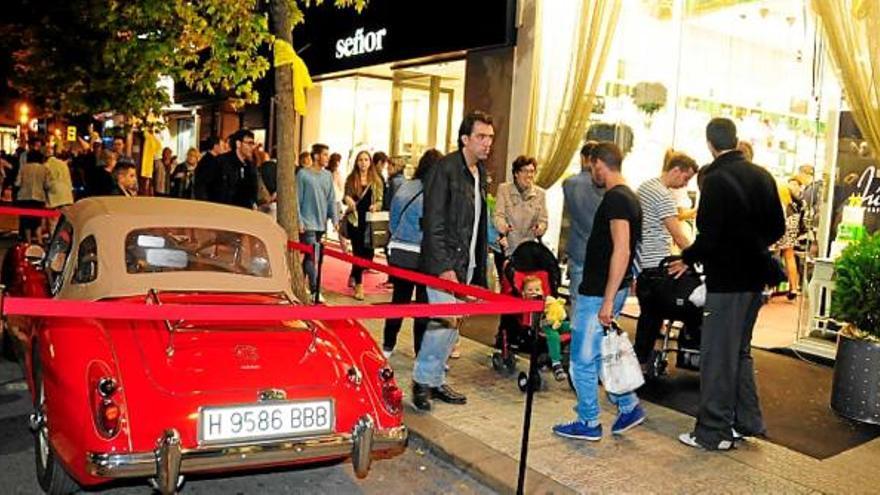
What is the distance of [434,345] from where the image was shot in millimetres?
5820

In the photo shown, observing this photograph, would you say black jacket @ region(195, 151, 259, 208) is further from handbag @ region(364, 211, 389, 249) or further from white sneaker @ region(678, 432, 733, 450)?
white sneaker @ region(678, 432, 733, 450)

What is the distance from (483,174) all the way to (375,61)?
29.7ft

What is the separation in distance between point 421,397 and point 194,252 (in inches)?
80.3

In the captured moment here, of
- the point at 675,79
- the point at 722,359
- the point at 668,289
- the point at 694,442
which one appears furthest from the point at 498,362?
the point at 675,79

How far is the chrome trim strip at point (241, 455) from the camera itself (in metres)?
3.43

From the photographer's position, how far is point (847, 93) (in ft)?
24.2

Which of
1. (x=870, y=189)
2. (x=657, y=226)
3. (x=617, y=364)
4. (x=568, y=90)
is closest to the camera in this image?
(x=617, y=364)

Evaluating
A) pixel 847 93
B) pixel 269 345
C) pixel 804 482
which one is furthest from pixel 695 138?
pixel 269 345

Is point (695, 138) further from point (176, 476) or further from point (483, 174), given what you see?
point (176, 476)

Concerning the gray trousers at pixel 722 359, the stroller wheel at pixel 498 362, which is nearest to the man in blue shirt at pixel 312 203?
the stroller wheel at pixel 498 362

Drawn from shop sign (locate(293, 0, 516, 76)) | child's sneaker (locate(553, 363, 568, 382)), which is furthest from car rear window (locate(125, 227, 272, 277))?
shop sign (locate(293, 0, 516, 76))

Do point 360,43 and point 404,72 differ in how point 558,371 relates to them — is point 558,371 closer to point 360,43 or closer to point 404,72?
point 404,72

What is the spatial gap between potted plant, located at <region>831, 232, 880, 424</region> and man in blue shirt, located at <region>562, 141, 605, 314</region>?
79.3 inches

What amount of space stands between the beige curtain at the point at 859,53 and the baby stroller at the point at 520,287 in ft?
10.5
